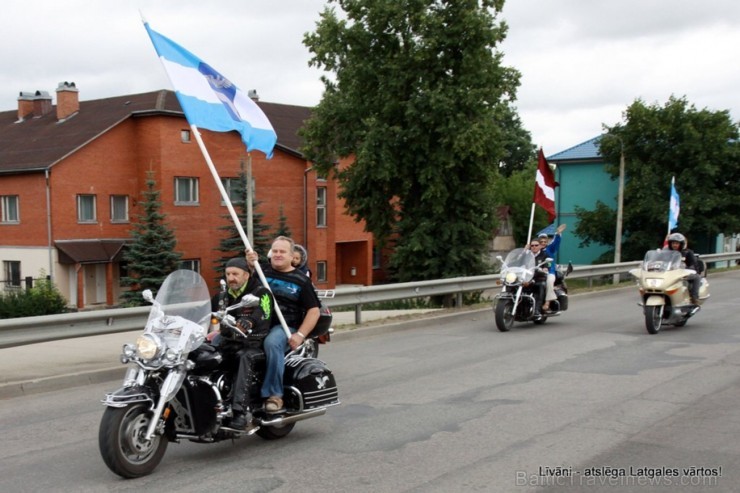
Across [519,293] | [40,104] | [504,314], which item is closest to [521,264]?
[519,293]

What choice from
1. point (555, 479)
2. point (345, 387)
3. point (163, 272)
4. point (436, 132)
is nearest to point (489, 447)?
point (555, 479)

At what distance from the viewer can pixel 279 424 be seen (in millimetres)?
6371

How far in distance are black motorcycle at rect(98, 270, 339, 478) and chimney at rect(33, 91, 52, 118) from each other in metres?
42.0

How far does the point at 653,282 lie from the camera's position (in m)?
13.2

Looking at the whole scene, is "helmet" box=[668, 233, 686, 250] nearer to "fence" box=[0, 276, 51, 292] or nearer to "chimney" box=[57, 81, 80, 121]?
"fence" box=[0, 276, 51, 292]

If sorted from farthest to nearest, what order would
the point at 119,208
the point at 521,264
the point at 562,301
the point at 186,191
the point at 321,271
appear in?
the point at 321,271
the point at 186,191
the point at 119,208
the point at 562,301
the point at 521,264

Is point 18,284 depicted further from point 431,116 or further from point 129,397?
point 129,397

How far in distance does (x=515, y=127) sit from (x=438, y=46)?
223ft

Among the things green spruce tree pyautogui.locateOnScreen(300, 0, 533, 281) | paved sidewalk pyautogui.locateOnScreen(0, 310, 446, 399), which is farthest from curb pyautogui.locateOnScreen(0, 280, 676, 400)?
green spruce tree pyautogui.locateOnScreen(300, 0, 533, 281)

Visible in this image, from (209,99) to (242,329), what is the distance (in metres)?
2.95

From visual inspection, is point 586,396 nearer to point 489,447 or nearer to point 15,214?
point 489,447

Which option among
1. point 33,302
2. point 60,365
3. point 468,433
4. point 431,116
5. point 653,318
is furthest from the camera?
point 33,302

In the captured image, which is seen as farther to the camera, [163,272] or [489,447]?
[163,272]

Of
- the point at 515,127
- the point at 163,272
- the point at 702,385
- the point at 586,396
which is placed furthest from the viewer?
the point at 515,127
